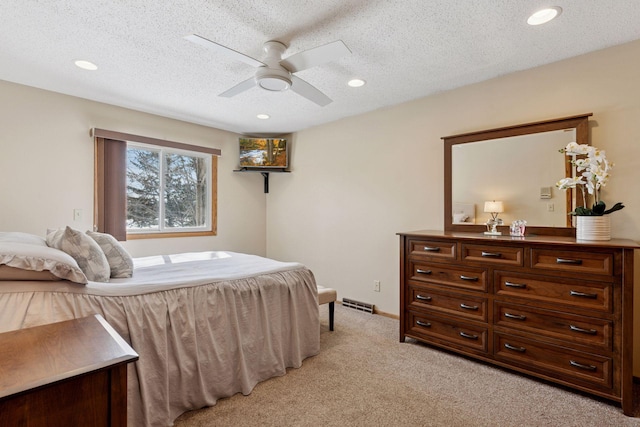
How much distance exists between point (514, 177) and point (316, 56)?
1.97m

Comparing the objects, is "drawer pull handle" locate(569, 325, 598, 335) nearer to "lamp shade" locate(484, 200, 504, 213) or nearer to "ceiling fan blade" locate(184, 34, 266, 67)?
"lamp shade" locate(484, 200, 504, 213)

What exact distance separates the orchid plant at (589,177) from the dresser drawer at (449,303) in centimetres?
94

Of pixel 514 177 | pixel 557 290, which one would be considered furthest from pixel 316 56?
pixel 557 290

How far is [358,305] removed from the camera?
3.76 meters

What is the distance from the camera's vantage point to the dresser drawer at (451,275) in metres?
2.35

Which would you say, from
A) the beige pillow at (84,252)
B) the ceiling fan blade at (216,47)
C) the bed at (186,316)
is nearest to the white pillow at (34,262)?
the bed at (186,316)

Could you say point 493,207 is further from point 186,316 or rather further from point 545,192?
point 186,316

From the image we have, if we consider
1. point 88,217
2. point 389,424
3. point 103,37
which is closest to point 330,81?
point 103,37

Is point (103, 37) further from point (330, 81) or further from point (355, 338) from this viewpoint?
point (355, 338)

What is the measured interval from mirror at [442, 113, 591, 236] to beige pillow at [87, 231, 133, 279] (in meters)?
2.75

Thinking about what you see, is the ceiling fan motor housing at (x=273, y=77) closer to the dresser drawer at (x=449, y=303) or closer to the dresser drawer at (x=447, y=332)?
the dresser drawer at (x=449, y=303)

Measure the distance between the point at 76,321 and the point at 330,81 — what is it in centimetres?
255

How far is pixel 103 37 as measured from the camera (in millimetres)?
2104

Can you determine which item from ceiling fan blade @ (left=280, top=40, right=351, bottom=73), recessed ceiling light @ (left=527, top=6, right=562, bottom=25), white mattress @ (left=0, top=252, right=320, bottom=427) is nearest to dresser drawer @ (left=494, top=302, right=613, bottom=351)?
white mattress @ (left=0, top=252, right=320, bottom=427)
